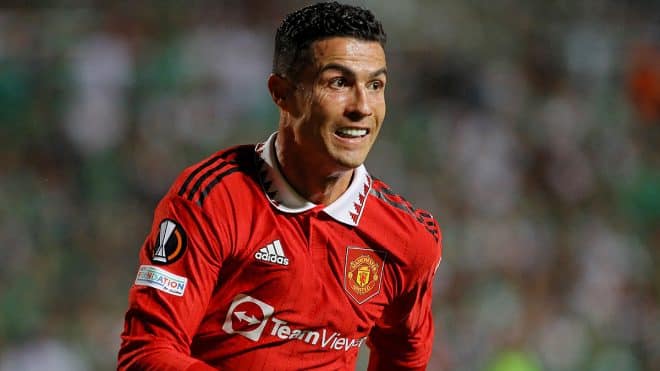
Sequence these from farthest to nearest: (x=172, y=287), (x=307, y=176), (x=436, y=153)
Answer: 1. (x=436, y=153)
2. (x=307, y=176)
3. (x=172, y=287)

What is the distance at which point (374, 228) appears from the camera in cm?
288

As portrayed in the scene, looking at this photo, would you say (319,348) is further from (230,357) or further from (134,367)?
(134,367)

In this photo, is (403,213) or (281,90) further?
(403,213)

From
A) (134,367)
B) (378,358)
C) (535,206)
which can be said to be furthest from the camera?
(535,206)

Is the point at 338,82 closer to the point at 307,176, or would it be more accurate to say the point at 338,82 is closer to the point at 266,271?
the point at 307,176

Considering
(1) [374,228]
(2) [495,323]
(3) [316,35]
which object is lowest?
(2) [495,323]

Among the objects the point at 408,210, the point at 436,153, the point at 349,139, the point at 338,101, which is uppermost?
the point at 338,101

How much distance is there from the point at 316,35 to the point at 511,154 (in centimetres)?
544

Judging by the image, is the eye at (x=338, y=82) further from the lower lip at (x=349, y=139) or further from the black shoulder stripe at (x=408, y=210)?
the black shoulder stripe at (x=408, y=210)

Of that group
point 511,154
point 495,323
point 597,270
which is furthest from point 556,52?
point 495,323

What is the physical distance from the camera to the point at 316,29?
2650 millimetres

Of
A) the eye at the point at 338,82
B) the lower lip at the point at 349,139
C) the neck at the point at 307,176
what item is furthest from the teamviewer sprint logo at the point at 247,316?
the eye at the point at 338,82

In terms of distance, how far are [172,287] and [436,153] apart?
5473mm

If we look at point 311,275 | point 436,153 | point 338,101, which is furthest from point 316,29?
point 436,153
